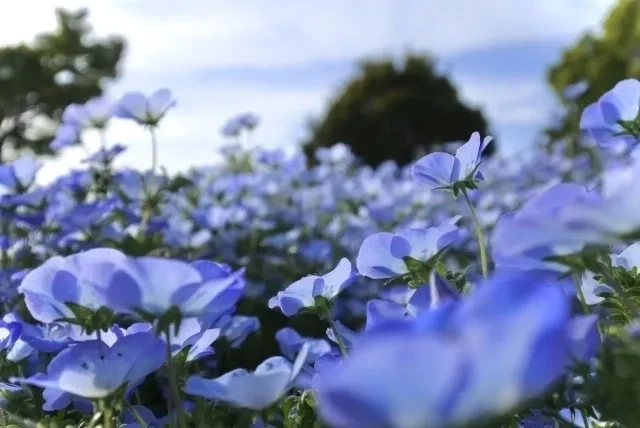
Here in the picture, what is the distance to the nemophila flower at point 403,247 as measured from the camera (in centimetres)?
72

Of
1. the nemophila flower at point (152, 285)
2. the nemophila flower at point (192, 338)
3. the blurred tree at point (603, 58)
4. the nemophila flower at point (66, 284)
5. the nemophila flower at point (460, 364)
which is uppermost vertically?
the nemophila flower at point (460, 364)

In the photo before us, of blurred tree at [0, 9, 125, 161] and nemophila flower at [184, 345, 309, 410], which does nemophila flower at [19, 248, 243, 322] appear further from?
blurred tree at [0, 9, 125, 161]

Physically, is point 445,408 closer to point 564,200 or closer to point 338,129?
point 564,200

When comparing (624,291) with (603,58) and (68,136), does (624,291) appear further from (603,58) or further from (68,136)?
(603,58)

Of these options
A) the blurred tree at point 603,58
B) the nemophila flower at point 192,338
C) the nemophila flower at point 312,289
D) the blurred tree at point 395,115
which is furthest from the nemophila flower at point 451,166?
the blurred tree at point 395,115

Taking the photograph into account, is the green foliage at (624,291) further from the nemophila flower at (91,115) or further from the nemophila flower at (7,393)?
the nemophila flower at (91,115)

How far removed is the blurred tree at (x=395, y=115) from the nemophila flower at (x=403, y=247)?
744 cm

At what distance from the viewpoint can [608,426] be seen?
1.76ft

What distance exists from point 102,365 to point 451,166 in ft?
1.22

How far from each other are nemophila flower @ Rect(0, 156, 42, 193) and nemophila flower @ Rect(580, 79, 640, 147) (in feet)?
3.92

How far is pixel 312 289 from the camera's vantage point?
0.72 meters

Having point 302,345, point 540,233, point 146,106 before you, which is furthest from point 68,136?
point 540,233

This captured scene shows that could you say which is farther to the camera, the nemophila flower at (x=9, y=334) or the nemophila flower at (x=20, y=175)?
the nemophila flower at (x=20, y=175)

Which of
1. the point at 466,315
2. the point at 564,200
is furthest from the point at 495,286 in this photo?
the point at 564,200
